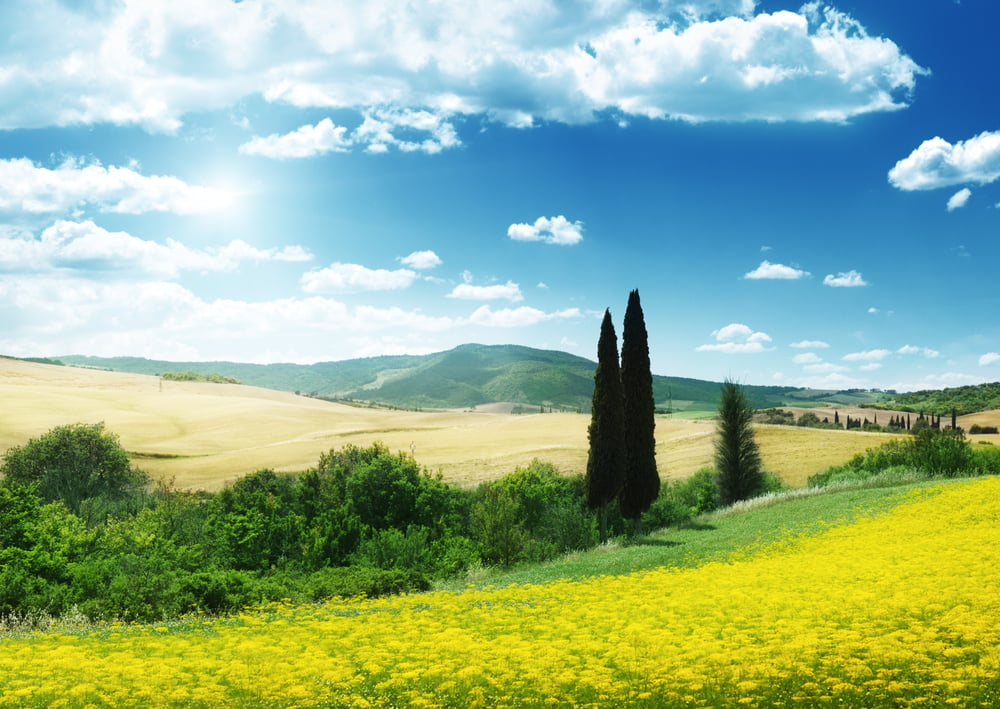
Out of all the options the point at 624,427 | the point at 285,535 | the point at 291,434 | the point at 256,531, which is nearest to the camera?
the point at 256,531

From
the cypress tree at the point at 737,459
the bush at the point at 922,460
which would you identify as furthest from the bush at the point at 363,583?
the bush at the point at 922,460

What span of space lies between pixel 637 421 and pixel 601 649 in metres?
24.4

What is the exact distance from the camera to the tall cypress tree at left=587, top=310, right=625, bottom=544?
34969 mm

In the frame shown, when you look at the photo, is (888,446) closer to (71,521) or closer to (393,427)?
(71,521)

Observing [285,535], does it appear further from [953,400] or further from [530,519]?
[953,400]

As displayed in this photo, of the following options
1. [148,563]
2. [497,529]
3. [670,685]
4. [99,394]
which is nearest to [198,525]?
[148,563]

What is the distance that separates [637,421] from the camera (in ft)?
122

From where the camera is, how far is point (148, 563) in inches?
871

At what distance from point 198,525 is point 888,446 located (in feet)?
127

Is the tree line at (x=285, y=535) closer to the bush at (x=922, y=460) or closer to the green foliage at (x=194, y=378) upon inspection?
the bush at (x=922, y=460)

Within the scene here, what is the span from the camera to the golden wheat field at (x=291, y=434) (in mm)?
61222

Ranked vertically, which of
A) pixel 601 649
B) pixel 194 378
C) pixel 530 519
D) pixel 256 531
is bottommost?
pixel 530 519

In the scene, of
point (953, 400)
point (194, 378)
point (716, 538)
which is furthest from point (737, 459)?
point (194, 378)

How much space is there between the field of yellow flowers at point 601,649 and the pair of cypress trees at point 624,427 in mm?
15303
